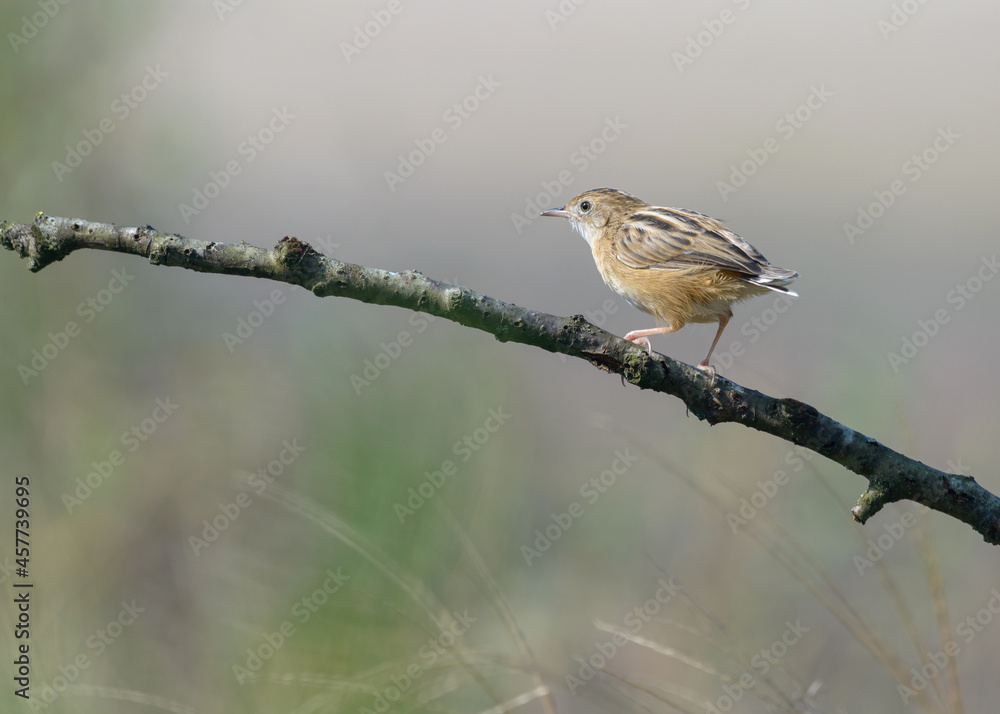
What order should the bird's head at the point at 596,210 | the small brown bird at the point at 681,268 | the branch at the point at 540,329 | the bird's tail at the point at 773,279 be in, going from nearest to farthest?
1. the branch at the point at 540,329
2. the bird's tail at the point at 773,279
3. the small brown bird at the point at 681,268
4. the bird's head at the point at 596,210

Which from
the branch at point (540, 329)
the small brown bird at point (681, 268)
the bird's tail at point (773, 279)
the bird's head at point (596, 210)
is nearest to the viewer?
the branch at point (540, 329)

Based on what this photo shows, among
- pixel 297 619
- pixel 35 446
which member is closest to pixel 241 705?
pixel 297 619

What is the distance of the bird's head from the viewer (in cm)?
534

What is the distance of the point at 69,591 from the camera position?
537cm

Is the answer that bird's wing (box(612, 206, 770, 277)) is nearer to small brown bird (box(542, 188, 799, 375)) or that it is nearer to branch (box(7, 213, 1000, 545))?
small brown bird (box(542, 188, 799, 375))

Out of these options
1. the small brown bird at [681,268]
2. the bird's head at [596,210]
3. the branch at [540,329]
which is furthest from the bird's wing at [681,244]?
the branch at [540,329]

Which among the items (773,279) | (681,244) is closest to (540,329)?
(773,279)

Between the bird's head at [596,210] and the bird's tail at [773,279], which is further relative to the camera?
the bird's head at [596,210]

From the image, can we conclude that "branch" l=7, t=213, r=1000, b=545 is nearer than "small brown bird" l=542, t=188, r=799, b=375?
Yes

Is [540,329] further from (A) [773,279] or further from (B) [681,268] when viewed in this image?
(B) [681,268]

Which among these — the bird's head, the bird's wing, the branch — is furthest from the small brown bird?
the branch

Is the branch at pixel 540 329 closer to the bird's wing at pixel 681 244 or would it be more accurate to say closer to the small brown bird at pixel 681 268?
the small brown bird at pixel 681 268

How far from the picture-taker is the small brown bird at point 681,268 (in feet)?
13.8

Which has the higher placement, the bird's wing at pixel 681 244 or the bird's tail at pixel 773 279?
the bird's wing at pixel 681 244
